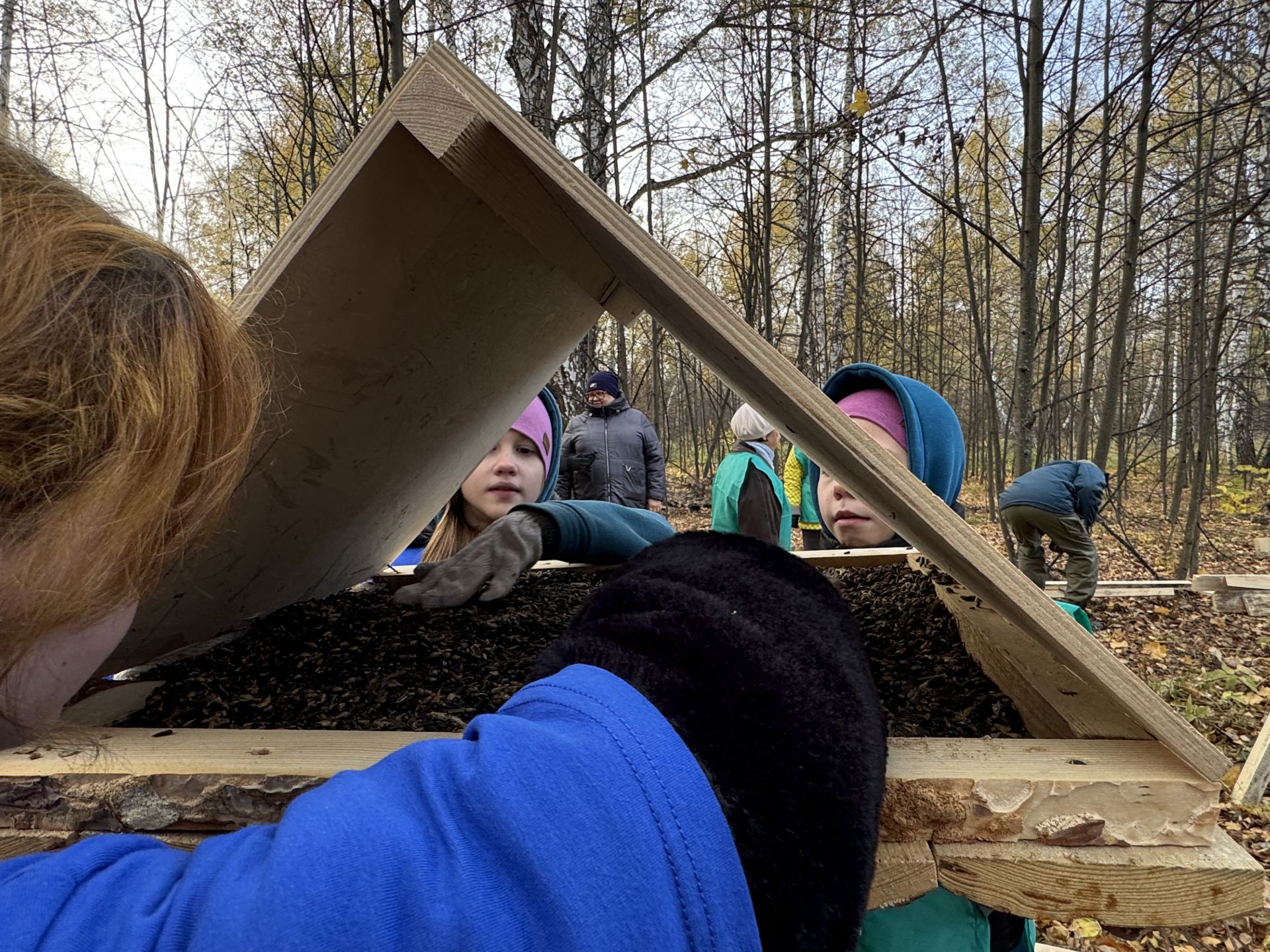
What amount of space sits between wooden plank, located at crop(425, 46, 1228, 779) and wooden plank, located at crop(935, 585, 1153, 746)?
0.16 feet

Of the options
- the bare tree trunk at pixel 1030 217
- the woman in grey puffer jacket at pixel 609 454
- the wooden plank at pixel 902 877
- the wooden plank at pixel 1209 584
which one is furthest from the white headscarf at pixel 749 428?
the wooden plank at pixel 1209 584

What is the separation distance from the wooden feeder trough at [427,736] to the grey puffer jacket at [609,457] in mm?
4878

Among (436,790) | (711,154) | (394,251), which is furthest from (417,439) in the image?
(711,154)

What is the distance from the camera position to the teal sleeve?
178 centimetres

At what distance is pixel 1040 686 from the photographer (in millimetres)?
918

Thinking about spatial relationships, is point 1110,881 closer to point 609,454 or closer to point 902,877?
point 902,877

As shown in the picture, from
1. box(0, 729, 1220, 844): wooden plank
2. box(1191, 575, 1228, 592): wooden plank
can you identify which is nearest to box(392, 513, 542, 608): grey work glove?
box(0, 729, 1220, 844): wooden plank

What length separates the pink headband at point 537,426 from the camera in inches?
97.0

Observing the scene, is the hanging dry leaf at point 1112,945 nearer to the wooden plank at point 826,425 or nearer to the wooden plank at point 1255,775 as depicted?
the wooden plank at point 1255,775

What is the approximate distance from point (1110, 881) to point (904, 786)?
0.80 ft

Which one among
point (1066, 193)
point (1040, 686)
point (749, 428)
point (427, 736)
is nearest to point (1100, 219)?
point (1066, 193)

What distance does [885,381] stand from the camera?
6.17 ft

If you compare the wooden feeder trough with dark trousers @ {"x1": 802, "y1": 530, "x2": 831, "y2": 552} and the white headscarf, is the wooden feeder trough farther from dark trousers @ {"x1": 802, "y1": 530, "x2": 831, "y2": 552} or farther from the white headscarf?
dark trousers @ {"x1": 802, "y1": 530, "x2": 831, "y2": 552}

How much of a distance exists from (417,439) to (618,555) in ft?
2.24
